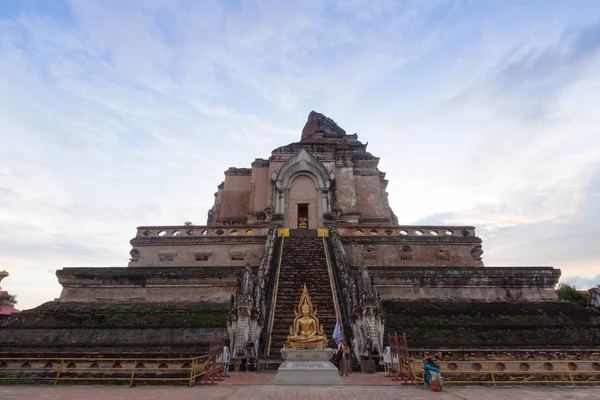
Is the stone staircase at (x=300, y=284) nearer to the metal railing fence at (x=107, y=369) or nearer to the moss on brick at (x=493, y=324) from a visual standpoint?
the moss on brick at (x=493, y=324)

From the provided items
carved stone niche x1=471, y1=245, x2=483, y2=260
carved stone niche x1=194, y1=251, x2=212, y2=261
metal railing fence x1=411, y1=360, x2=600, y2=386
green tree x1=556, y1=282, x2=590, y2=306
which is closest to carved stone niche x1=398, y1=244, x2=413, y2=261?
carved stone niche x1=471, y1=245, x2=483, y2=260

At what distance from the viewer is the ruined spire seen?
1409 inches

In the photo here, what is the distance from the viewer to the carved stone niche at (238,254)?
1992cm

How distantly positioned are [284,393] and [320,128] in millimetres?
32441

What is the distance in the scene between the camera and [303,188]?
25.7 m

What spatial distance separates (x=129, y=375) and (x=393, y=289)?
11.5 m

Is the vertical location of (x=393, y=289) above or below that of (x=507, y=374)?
above

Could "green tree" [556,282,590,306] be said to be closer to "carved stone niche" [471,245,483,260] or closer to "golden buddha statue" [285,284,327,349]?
"carved stone niche" [471,245,483,260]

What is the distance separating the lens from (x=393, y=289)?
16.4m

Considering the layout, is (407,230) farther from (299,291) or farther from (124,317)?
(124,317)

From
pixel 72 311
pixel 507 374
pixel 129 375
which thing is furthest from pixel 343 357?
pixel 72 311

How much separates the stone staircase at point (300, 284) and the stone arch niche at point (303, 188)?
458 centimetres

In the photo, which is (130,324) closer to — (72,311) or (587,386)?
(72,311)

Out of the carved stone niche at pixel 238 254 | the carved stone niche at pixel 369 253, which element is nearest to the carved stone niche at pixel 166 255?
the carved stone niche at pixel 238 254
